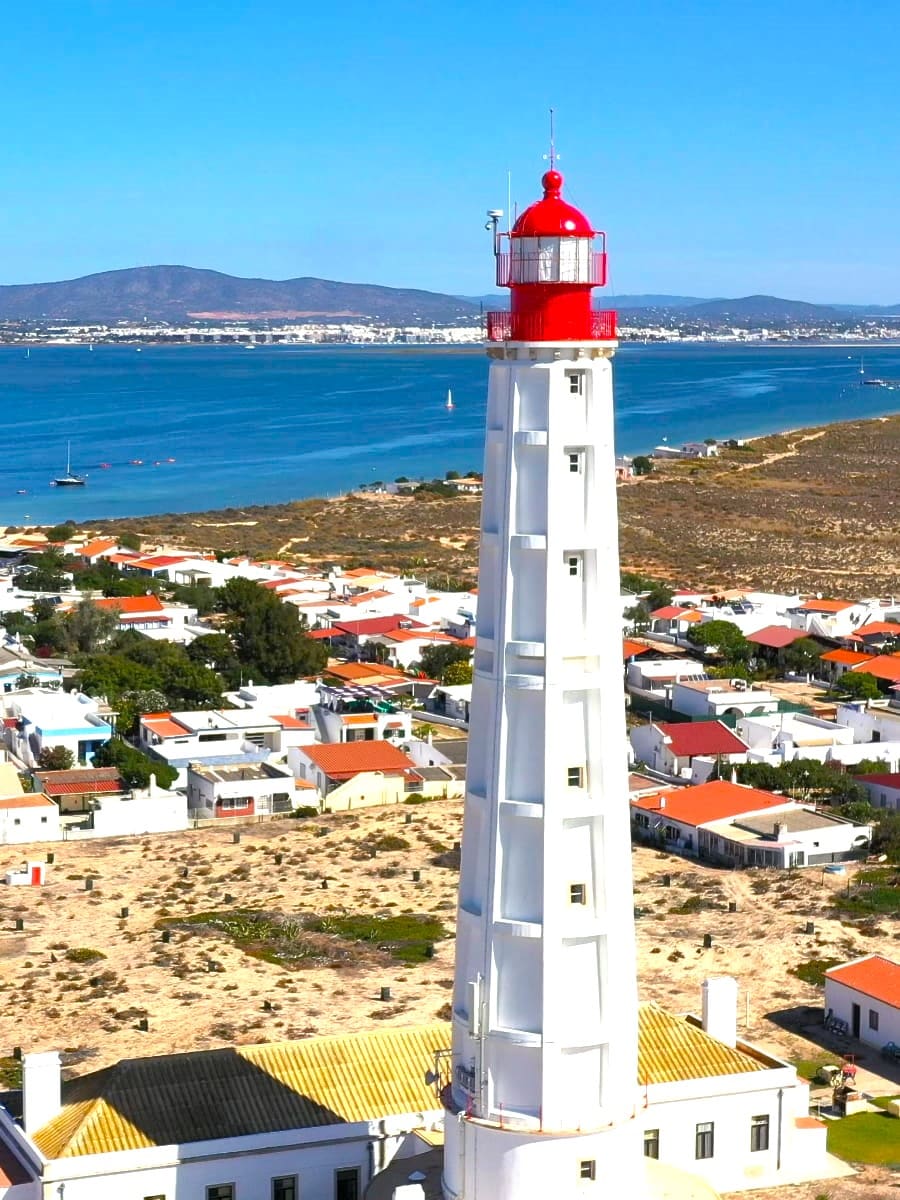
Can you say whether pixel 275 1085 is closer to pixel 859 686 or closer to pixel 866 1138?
pixel 866 1138

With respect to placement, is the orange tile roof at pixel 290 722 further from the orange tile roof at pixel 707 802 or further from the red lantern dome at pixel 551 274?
the red lantern dome at pixel 551 274

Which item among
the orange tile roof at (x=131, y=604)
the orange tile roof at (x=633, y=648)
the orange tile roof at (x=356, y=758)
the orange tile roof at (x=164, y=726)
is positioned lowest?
Answer: the orange tile roof at (x=356, y=758)

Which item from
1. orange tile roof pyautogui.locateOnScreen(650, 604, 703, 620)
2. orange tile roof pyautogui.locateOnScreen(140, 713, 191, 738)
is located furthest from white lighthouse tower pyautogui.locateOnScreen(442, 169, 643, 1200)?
orange tile roof pyautogui.locateOnScreen(650, 604, 703, 620)

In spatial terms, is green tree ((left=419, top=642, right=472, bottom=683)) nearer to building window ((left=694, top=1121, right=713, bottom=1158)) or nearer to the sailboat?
building window ((left=694, top=1121, right=713, bottom=1158))

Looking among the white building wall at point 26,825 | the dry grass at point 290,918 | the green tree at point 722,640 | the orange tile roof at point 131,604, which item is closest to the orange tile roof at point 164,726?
the dry grass at point 290,918

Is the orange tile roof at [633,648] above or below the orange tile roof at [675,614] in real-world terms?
below

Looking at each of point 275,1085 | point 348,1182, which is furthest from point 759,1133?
point 275,1085

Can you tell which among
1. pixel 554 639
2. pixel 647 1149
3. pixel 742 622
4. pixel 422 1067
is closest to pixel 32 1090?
pixel 422 1067
